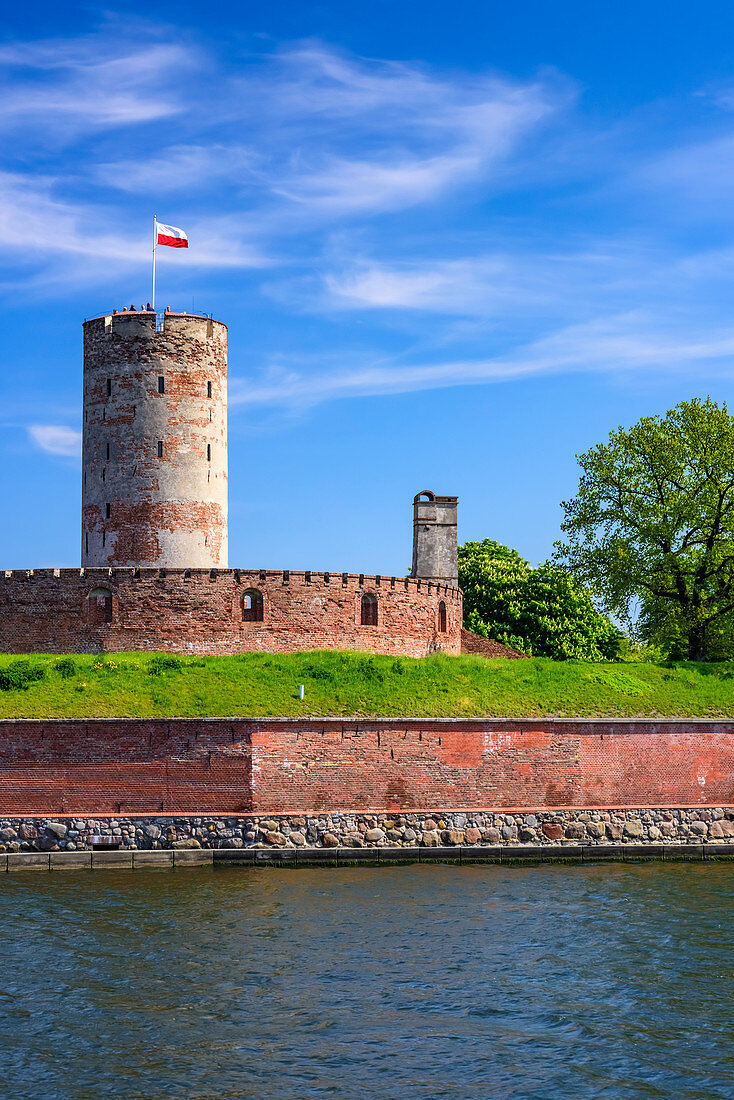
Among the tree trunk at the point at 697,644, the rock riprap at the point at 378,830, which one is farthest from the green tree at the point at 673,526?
the rock riprap at the point at 378,830

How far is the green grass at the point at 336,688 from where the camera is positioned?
990 inches

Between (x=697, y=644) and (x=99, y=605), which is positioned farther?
(x=697, y=644)

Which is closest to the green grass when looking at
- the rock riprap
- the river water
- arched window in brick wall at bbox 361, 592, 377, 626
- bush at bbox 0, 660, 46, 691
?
bush at bbox 0, 660, 46, 691

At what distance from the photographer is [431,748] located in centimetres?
2550

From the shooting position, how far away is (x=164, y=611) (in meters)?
28.6

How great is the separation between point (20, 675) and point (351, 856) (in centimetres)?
818

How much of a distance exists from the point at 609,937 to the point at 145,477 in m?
19.6

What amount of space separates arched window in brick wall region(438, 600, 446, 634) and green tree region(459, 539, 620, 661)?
5.79 meters

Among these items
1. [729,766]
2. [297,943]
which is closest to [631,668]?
[729,766]

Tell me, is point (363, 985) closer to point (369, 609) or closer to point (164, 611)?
point (164, 611)

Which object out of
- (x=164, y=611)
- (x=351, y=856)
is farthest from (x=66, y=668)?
(x=351, y=856)

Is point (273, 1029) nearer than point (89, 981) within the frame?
Yes

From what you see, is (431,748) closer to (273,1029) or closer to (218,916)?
(218,916)

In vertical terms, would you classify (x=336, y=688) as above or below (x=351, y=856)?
above
